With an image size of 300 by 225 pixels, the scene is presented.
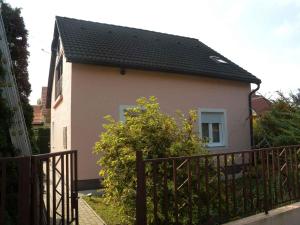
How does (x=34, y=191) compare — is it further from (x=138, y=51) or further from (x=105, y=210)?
(x=138, y=51)

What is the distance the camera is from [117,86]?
35.2 ft

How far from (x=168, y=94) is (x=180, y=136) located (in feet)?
20.4

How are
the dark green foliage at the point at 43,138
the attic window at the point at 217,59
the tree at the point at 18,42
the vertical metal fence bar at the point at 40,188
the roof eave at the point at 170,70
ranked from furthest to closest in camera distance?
1. the dark green foliage at the point at 43,138
2. the attic window at the point at 217,59
3. the roof eave at the point at 170,70
4. the tree at the point at 18,42
5. the vertical metal fence bar at the point at 40,188

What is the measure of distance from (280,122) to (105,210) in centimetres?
742

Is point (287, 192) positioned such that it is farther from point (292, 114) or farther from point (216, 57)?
point (216, 57)

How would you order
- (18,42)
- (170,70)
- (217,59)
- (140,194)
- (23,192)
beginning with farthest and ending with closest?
(217,59)
(170,70)
(18,42)
(140,194)
(23,192)

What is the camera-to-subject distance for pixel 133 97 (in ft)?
36.0

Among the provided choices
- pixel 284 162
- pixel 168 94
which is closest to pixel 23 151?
pixel 284 162

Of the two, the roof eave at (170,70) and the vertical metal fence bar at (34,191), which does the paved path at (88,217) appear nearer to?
the vertical metal fence bar at (34,191)

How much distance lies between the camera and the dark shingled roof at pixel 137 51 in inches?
422

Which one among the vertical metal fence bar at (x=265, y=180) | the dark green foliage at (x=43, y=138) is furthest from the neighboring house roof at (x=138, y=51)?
the dark green foliage at (x=43, y=138)

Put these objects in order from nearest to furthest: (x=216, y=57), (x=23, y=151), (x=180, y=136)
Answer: (x=23, y=151) → (x=180, y=136) → (x=216, y=57)

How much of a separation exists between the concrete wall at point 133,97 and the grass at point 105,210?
72.4 inches

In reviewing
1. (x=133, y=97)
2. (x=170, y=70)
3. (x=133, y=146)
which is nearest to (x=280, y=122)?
(x=170, y=70)
